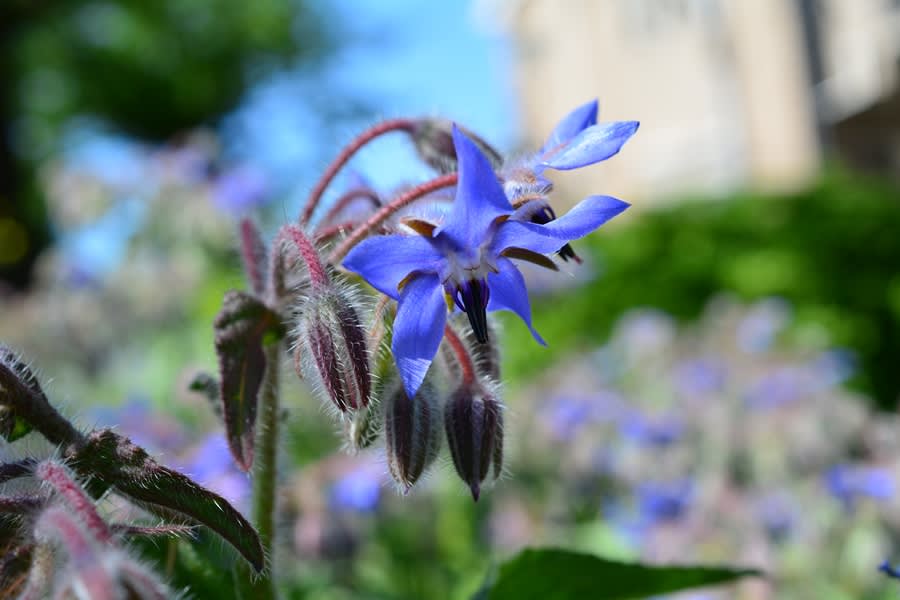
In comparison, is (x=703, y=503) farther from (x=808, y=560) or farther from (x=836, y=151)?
(x=836, y=151)

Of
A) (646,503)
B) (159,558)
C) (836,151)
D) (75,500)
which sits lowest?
(646,503)

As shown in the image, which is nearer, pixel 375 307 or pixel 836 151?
pixel 375 307

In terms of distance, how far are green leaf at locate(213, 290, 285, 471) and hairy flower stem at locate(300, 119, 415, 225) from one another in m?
0.11

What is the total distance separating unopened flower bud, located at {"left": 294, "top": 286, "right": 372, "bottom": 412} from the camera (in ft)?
2.47

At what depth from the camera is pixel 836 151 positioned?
1427cm

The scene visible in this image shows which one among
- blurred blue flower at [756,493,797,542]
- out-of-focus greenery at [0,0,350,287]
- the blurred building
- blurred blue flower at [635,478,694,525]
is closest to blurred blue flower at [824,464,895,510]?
blurred blue flower at [756,493,797,542]

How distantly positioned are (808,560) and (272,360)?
144cm

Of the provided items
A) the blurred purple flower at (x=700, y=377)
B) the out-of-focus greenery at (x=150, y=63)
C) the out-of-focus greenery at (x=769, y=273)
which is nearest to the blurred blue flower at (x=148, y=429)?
the blurred purple flower at (x=700, y=377)

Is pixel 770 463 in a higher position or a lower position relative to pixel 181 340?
lower

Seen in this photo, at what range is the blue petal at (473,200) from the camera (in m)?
0.66

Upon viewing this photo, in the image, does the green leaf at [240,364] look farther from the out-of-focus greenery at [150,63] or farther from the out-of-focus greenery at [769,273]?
the out-of-focus greenery at [150,63]

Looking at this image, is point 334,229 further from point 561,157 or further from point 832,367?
point 832,367

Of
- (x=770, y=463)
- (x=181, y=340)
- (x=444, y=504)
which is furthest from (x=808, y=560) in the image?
(x=181, y=340)

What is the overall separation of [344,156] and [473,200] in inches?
11.0
